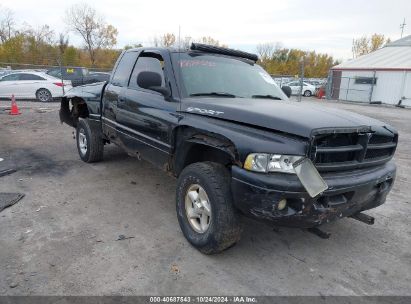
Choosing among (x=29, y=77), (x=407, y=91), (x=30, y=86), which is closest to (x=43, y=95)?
(x=30, y=86)

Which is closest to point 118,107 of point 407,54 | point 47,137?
point 47,137

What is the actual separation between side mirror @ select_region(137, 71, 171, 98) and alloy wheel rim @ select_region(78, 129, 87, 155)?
105 inches

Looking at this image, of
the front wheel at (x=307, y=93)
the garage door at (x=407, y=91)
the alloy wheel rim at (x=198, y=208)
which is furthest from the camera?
the front wheel at (x=307, y=93)

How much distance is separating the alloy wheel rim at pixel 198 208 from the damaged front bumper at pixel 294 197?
46cm

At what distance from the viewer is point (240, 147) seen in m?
2.81

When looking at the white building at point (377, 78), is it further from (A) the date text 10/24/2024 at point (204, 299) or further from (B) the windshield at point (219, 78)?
(A) the date text 10/24/2024 at point (204, 299)

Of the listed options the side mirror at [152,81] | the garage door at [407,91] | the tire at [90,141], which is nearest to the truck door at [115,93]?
the tire at [90,141]

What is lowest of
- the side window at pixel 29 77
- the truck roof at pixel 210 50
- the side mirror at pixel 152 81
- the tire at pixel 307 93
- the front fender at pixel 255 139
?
the tire at pixel 307 93

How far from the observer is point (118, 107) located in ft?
15.8

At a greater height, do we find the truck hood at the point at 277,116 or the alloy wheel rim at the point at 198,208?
the truck hood at the point at 277,116

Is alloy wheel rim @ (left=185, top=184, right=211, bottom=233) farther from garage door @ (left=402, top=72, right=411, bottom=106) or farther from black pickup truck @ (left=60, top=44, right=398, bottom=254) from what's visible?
garage door @ (left=402, top=72, right=411, bottom=106)

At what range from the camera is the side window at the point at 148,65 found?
4.12 metres

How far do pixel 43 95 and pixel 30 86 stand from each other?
661mm

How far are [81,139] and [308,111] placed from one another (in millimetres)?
4400
